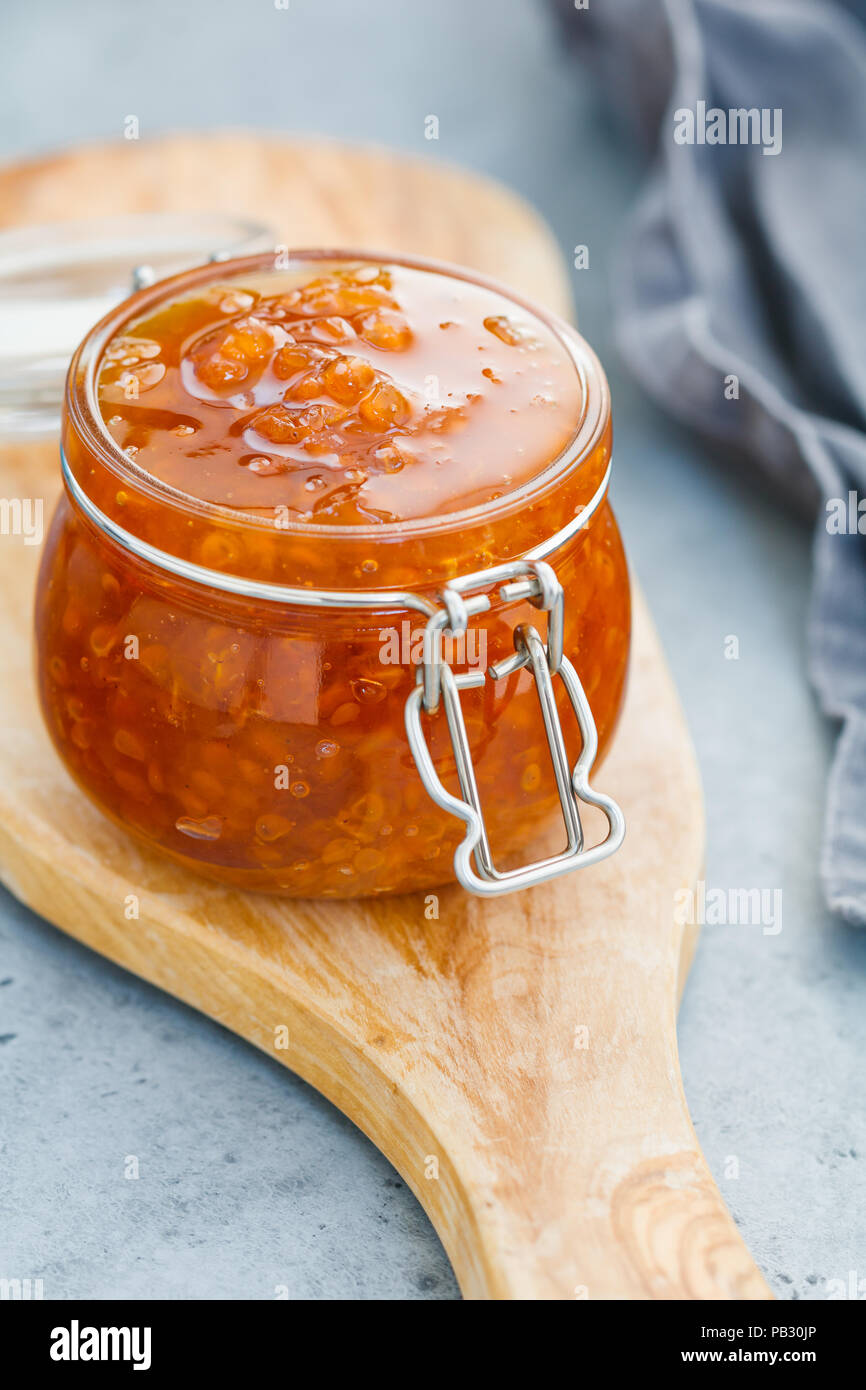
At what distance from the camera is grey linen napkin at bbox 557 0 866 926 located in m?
1.51

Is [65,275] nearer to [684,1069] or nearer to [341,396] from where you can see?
[341,396]

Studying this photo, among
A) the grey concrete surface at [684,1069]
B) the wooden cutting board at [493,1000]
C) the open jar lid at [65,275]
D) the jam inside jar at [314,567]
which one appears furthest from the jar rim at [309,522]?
the grey concrete surface at [684,1069]

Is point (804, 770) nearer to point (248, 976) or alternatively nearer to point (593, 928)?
point (593, 928)

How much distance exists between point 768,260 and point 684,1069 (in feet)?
3.51

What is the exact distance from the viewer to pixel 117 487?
3.05 ft

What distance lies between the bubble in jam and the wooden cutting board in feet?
1.11

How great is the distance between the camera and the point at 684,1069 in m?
1.10

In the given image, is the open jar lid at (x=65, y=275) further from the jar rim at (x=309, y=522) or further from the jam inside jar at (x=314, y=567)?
the jam inside jar at (x=314, y=567)

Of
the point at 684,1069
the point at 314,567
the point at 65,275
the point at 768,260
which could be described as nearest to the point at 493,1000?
the point at 684,1069

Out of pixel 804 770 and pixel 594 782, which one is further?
pixel 804 770

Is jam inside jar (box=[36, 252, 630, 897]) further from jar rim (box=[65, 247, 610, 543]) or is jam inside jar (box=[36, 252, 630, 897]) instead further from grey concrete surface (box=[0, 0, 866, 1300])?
grey concrete surface (box=[0, 0, 866, 1300])

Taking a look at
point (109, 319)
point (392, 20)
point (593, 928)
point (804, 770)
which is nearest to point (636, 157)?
point (392, 20)

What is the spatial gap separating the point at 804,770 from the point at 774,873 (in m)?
0.15

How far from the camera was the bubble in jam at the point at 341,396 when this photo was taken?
0.91 meters
